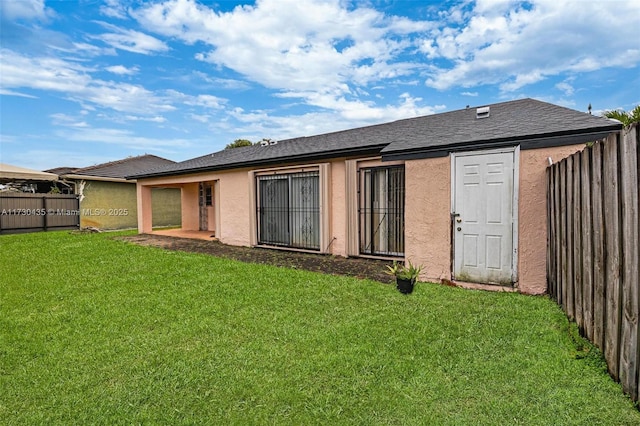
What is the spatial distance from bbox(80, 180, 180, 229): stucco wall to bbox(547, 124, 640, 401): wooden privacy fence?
19030 millimetres

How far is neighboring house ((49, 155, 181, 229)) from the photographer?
1636 cm

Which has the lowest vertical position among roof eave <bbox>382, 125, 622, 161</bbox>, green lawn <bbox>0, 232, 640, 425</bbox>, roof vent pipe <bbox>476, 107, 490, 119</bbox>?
green lawn <bbox>0, 232, 640, 425</bbox>

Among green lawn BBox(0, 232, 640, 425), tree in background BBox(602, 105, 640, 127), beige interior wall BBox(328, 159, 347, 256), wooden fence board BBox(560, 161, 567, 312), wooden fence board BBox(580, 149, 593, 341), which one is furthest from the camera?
beige interior wall BBox(328, 159, 347, 256)

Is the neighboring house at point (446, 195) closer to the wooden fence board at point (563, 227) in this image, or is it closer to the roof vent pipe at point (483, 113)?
the roof vent pipe at point (483, 113)

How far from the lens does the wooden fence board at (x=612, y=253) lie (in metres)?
2.43

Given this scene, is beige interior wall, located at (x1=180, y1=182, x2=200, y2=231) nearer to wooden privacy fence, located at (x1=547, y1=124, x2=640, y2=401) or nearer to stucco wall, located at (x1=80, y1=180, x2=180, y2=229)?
stucco wall, located at (x1=80, y1=180, x2=180, y2=229)

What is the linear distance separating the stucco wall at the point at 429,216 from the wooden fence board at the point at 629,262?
10.9 ft

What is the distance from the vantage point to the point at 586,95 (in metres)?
12.1

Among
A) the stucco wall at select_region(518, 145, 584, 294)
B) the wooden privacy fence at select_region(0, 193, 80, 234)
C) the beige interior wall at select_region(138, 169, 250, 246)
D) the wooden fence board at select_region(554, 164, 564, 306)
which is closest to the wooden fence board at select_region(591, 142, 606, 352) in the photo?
the wooden fence board at select_region(554, 164, 564, 306)

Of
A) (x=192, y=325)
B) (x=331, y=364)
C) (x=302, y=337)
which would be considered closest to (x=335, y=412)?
(x=331, y=364)

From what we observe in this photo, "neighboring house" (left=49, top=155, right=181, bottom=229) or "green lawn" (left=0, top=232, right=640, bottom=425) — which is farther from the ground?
"neighboring house" (left=49, top=155, right=181, bottom=229)

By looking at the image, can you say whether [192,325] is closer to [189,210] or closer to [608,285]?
[608,285]

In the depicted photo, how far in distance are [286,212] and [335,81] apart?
7.85m

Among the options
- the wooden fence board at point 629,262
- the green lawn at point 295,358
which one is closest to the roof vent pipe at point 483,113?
the green lawn at point 295,358
